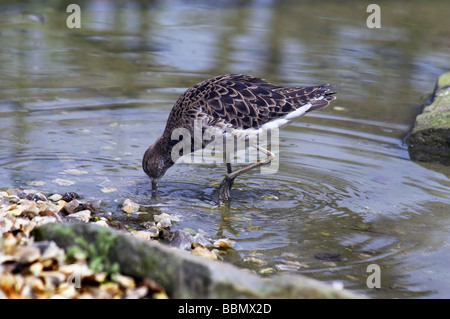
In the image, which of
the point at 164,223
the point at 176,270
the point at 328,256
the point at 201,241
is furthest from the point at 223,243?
the point at 176,270

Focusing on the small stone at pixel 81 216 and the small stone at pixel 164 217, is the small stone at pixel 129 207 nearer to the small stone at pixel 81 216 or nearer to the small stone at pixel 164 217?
the small stone at pixel 164 217

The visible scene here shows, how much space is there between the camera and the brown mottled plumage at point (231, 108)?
777cm

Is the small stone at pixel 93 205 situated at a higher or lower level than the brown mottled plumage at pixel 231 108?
lower

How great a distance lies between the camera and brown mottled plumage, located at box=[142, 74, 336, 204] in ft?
25.5

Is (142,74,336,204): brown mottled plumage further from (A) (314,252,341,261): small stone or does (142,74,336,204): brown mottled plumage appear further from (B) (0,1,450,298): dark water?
(A) (314,252,341,261): small stone

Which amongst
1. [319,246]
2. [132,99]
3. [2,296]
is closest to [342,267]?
[319,246]

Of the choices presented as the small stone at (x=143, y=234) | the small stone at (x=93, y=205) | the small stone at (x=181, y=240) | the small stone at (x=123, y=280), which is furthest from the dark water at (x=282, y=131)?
the small stone at (x=123, y=280)

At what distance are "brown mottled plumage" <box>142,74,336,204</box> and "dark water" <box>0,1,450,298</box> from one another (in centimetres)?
48

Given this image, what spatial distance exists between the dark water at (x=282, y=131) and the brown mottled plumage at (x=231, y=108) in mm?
476

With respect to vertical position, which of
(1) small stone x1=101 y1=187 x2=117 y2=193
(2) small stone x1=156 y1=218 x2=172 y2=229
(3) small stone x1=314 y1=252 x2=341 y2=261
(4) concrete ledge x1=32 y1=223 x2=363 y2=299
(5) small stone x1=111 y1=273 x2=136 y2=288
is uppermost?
(4) concrete ledge x1=32 y1=223 x2=363 y2=299

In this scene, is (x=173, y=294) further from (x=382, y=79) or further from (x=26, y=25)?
(x=26, y=25)

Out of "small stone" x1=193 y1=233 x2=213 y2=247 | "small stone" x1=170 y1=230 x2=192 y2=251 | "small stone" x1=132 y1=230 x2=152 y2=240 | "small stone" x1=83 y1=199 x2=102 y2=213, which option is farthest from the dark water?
"small stone" x1=132 y1=230 x2=152 y2=240

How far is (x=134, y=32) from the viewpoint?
15.4 metres

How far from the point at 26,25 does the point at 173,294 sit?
38.5ft
